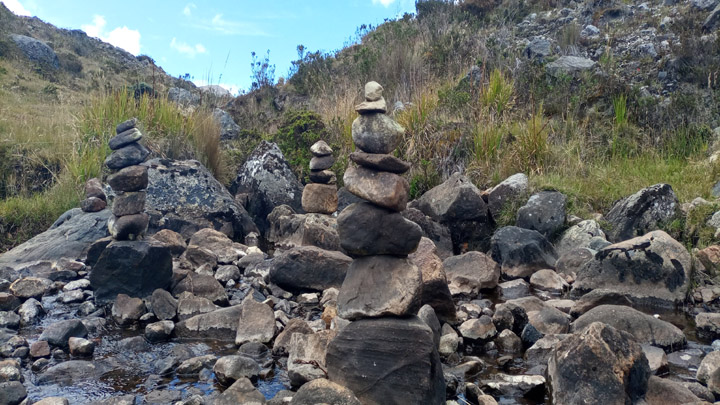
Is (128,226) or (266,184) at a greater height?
(266,184)

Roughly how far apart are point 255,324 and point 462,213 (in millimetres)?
4303

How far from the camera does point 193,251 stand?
776 centimetres

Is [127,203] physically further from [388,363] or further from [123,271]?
[388,363]

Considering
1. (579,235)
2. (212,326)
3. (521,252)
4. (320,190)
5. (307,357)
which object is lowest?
(212,326)

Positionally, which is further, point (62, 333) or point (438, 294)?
point (438, 294)

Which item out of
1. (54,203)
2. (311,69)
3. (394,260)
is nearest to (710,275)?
(394,260)

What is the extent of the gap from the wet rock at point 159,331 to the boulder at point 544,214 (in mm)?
5393

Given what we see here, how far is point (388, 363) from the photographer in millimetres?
3764

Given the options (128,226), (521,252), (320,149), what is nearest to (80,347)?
(128,226)

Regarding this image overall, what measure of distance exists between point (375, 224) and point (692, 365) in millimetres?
2826

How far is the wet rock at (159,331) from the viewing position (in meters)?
5.37

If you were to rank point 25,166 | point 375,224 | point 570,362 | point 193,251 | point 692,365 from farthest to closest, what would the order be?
point 25,166
point 193,251
point 692,365
point 375,224
point 570,362

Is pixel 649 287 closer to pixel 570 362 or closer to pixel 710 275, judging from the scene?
pixel 710 275

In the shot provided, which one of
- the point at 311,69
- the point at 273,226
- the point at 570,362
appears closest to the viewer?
the point at 570,362
